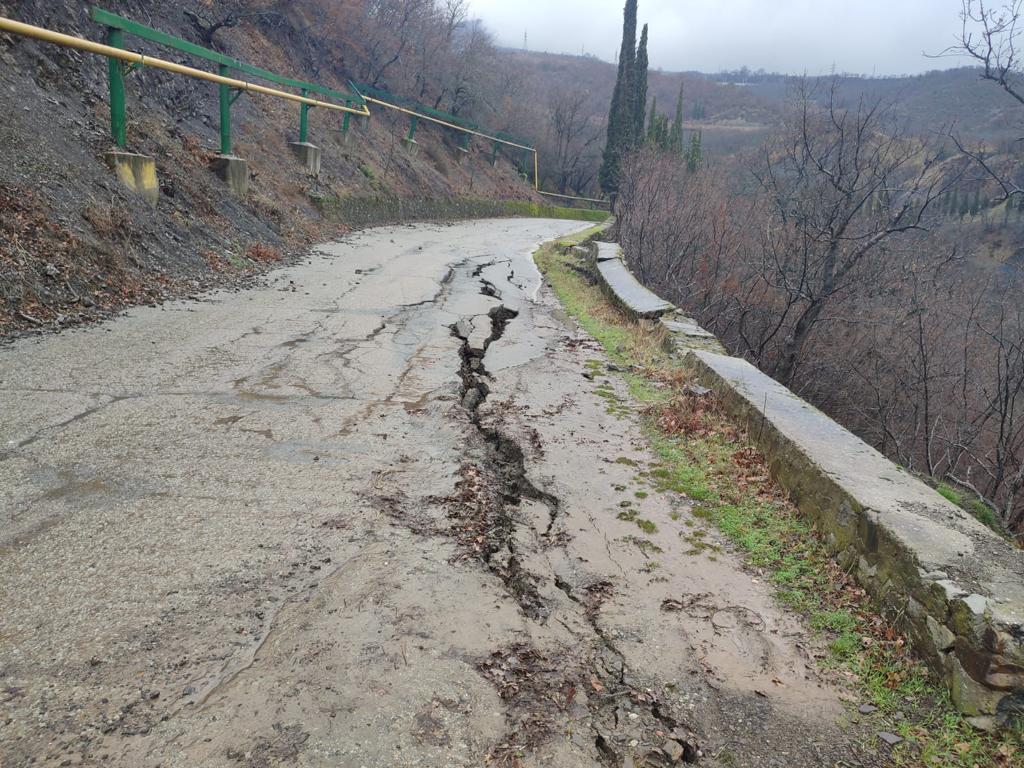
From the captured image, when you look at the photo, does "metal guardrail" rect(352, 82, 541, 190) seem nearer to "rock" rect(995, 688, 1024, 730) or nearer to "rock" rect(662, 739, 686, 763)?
"rock" rect(662, 739, 686, 763)

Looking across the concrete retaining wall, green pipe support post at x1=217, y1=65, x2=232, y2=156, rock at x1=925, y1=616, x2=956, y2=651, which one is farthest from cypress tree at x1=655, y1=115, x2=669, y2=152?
rock at x1=925, y1=616, x2=956, y2=651

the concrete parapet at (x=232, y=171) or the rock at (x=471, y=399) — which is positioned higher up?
the concrete parapet at (x=232, y=171)

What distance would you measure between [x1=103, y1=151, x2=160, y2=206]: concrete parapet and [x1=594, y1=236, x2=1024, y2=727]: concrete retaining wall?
766 centimetres

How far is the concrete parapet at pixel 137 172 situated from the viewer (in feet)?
25.4

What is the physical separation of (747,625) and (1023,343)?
8.51m

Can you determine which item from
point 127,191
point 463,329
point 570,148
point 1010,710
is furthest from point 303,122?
point 570,148

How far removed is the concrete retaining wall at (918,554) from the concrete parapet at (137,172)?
766 centimetres

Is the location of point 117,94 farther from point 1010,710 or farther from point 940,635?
point 1010,710

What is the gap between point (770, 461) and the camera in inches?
155

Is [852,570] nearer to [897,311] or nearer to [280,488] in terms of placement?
[280,488]

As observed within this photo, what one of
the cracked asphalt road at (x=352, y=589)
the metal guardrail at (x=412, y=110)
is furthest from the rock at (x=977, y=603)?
the metal guardrail at (x=412, y=110)

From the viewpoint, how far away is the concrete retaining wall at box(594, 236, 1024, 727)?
2137 mm

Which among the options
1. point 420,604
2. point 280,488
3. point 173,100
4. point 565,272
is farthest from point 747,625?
point 173,100

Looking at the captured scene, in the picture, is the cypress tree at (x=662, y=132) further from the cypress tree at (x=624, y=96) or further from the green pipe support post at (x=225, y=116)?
the green pipe support post at (x=225, y=116)
